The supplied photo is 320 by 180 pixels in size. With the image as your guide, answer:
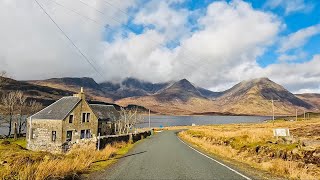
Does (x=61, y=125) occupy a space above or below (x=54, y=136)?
above

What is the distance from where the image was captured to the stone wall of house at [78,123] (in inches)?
1944

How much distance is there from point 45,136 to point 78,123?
5851mm

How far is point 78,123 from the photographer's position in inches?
2045

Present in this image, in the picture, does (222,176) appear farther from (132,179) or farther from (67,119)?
(67,119)

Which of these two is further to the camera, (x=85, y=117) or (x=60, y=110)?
(x=85, y=117)

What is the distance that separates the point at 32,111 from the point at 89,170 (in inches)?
3186

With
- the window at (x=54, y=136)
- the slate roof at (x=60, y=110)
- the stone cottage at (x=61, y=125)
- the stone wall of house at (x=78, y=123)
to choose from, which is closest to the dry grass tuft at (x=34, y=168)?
the stone cottage at (x=61, y=125)

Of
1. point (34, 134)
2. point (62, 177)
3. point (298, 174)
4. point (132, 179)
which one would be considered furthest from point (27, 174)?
point (34, 134)

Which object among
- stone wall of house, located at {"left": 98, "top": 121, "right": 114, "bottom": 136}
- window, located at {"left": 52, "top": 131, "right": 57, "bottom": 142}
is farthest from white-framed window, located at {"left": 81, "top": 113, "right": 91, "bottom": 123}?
window, located at {"left": 52, "top": 131, "right": 57, "bottom": 142}

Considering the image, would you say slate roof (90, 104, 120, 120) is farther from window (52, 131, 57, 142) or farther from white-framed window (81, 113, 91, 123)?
window (52, 131, 57, 142)

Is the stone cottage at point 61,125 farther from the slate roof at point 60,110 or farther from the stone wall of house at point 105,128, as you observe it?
the stone wall of house at point 105,128

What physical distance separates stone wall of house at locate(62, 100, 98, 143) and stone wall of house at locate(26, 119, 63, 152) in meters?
1.01

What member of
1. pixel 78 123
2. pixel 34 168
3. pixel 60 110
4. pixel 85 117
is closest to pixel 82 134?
pixel 78 123

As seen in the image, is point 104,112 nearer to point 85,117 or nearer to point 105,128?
point 105,128
